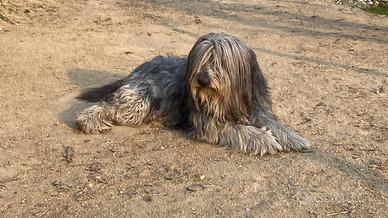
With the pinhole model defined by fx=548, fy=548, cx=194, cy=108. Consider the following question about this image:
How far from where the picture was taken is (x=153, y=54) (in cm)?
834

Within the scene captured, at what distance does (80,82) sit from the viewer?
7184 millimetres

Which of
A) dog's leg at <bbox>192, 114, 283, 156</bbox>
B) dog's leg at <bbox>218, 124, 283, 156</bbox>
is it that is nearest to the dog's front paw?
dog's leg at <bbox>192, 114, 283, 156</bbox>

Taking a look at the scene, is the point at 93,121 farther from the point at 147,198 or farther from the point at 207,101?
the point at 147,198

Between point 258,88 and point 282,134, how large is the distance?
0.54 m

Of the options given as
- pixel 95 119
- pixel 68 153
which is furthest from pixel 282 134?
pixel 68 153

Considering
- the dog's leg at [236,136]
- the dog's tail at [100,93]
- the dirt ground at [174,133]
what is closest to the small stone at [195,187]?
the dirt ground at [174,133]

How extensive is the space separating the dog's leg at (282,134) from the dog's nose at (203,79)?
2.38ft

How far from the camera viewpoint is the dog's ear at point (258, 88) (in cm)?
538

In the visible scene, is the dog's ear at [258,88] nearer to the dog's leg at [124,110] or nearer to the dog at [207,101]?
the dog at [207,101]

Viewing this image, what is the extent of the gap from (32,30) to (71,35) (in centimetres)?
71

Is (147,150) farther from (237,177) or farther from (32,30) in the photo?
(32,30)

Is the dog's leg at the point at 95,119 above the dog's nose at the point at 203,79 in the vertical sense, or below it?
below

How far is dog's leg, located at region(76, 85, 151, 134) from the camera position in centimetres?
581

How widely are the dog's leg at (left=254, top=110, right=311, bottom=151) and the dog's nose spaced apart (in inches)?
28.5
